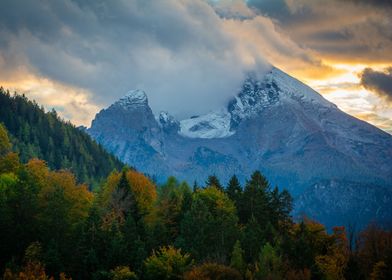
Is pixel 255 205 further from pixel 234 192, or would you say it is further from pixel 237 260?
pixel 237 260

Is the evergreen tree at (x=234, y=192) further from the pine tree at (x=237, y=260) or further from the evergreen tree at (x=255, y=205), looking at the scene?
the pine tree at (x=237, y=260)

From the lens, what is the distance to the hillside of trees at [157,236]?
3573 inches

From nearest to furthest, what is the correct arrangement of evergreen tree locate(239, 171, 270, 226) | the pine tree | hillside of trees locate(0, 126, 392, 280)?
hillside of trees locate(0, 126, 392, 280)
the pine tree
evergreen tree locate(239, 171, 270, 226)

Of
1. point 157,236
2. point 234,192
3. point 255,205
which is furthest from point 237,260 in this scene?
point 234,192

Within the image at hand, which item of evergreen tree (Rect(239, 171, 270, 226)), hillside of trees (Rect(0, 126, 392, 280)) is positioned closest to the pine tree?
hillside of trees (Rect(0, 126, 392, 280))

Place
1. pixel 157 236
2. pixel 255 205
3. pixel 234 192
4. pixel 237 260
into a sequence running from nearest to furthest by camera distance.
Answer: pixel 237 260, pixel 157 236, pixel 255 205, pixel 234 192

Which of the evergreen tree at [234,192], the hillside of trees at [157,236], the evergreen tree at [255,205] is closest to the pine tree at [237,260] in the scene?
the hillside of trees at [157,236]

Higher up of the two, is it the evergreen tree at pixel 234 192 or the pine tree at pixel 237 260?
the evergreen tree at pixel 234 192

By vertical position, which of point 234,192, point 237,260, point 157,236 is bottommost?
point 237,260

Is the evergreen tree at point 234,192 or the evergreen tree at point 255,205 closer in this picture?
the evergreen tree at point 255,205

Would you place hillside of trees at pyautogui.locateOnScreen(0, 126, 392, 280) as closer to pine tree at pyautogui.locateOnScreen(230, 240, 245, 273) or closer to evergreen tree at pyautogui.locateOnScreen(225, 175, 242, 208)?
pine tree at pyautogui.locateOnScreen(230, 240, 245, 273)

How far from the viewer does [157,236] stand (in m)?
104

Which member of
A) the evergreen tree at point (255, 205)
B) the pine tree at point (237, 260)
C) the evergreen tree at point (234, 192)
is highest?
the evergreen tree at point (234, 192)

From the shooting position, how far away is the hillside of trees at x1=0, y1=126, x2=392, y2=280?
90.8m
